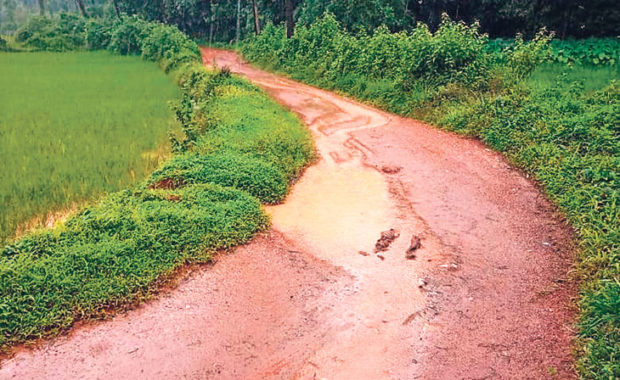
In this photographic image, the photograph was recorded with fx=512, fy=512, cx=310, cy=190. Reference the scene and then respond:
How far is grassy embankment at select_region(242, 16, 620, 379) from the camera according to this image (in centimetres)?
465

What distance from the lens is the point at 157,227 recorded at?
16.5 ft

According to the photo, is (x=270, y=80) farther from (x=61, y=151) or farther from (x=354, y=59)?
(x=61, y=151)

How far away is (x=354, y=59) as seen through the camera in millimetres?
14578

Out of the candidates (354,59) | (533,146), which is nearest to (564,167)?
(533,146)

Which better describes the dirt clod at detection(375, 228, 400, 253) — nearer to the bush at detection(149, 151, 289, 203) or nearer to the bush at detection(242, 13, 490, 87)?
the bush at detection(149, 151, 289, 203)

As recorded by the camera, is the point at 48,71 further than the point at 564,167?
Yes

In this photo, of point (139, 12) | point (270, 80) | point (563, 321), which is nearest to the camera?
point (563, 321)

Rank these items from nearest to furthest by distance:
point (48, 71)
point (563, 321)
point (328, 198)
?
point (563, 321) < point (328, 198) < point (48, 71)

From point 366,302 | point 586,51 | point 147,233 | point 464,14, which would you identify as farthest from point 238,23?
point 366,302

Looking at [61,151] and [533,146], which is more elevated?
[533,146]

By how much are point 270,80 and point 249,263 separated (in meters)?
12.2

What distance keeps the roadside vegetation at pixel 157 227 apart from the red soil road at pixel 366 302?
20 cm

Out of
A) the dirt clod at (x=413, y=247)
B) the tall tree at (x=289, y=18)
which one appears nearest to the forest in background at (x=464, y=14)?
the tall tree at (x=289, y=18)

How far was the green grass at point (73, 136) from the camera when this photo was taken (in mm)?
6074
